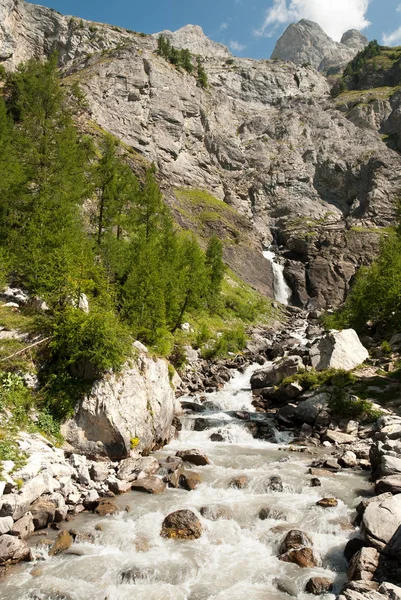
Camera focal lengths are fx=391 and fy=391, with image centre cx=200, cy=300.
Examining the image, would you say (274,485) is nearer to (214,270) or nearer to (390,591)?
(390,591)

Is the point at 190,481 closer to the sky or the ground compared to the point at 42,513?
closer to the ground

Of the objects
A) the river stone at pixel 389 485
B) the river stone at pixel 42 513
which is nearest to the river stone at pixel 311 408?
the river stone at pixel 389 485

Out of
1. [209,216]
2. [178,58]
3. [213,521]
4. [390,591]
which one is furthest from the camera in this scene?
[178,58]

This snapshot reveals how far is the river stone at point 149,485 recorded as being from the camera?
15.0m

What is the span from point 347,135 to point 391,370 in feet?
388

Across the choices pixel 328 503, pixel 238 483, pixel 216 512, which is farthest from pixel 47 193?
pixel 328 503

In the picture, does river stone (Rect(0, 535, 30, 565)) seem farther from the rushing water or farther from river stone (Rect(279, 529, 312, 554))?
river stone (Rect(279, 529, 312, 554))

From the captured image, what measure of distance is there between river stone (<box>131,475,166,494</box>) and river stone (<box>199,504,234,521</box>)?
2274 mm

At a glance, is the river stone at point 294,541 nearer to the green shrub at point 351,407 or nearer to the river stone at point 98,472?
the river stone at point 98,472

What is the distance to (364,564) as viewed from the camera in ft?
32.5

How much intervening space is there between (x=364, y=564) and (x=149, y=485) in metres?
8.06

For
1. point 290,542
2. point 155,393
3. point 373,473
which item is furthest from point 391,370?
point 290,542

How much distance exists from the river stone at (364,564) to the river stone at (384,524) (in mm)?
375

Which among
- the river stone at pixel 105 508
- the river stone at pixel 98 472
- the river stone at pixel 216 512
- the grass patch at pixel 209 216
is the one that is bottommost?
the river stone at pixel 216 512
